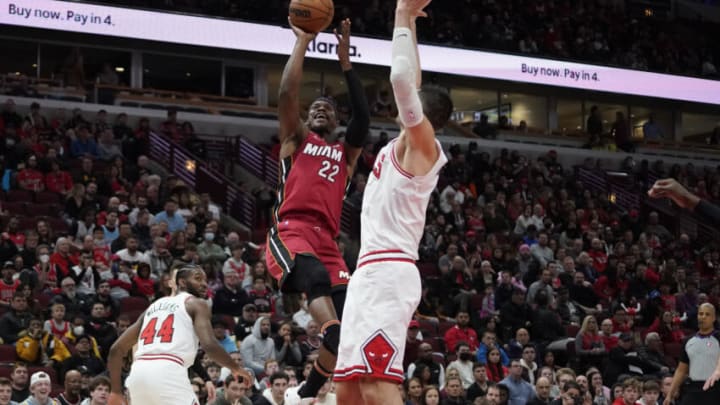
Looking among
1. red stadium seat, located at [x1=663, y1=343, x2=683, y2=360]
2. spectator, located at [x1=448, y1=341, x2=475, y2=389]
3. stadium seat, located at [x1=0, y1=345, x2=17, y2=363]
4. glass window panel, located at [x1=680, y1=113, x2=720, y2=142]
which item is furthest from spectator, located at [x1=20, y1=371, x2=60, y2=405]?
glass window panel, located at [x1=680, y1=113, x2=720, y2=142]

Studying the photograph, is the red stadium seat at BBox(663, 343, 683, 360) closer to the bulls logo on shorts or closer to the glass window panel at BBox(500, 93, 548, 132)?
the glass window panel at BBox(500, 93, 548, 132)

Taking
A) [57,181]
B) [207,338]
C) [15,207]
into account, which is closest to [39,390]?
[207,338]

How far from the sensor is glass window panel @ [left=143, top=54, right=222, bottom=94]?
85.3 ft

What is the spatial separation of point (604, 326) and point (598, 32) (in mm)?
15587

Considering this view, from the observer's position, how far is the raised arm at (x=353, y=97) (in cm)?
699

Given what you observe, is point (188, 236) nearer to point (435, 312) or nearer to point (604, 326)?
point (435, 312)

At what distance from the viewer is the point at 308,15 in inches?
286

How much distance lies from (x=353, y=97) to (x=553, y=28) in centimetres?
2396

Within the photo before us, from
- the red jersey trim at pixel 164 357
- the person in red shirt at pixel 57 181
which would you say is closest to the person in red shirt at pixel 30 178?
the person in red shirt at pixel 57 181

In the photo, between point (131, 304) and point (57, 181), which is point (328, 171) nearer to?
point (131, 304)

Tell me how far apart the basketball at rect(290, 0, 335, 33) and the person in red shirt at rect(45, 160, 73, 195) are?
37.1 feet

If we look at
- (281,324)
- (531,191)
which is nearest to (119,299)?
(281,324)

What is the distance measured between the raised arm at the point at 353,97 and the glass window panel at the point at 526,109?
78.7 feet

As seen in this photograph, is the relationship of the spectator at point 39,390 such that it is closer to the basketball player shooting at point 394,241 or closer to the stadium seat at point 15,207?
the basketball player shooting at point 394,241
